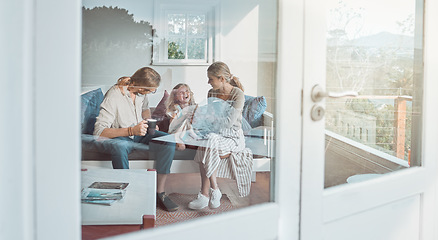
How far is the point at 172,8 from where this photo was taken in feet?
14.5

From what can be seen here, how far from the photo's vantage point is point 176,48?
445 cm

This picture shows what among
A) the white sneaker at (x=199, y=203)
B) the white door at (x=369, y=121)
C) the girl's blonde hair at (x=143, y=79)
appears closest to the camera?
the white door at (x=369, y=121)

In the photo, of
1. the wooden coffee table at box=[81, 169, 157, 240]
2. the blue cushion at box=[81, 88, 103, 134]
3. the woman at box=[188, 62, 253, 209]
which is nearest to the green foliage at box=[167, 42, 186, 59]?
the woman at box=[188, 62, 253, 209]

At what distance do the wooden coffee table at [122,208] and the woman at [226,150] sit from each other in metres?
0.35

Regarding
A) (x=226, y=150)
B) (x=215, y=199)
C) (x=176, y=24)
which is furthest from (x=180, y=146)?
(x=176, y=24)

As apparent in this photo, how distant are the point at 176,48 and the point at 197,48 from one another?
0.75ft

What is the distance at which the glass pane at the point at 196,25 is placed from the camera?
4480 mm

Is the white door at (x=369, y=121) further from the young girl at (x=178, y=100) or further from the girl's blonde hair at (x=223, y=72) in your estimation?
the young girl at (x=178, y=100)

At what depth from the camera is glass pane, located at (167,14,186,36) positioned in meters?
4.45
